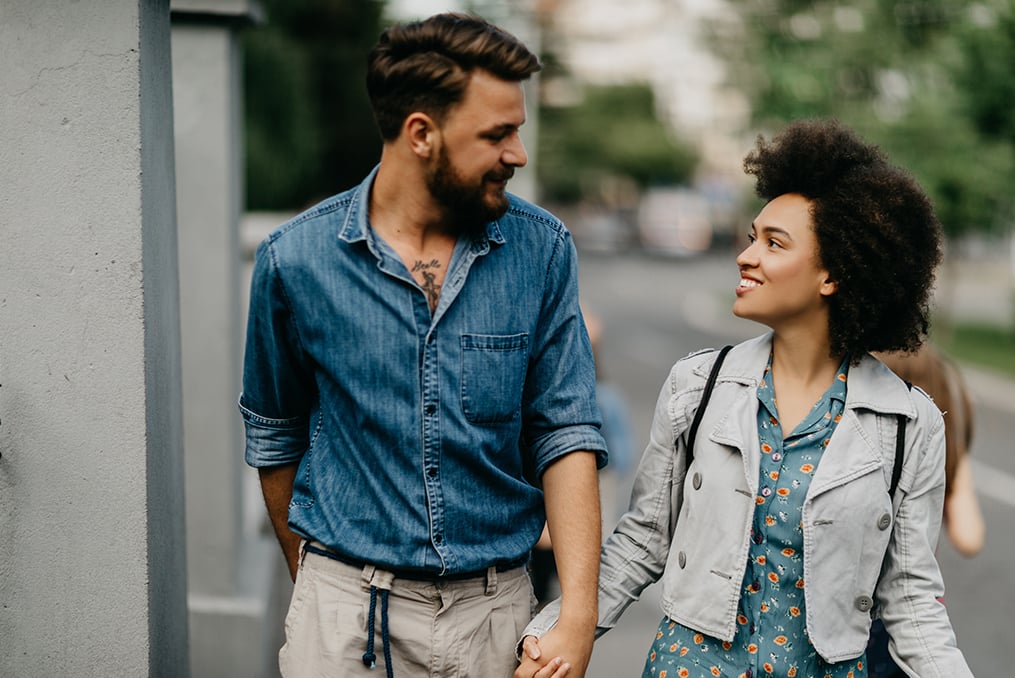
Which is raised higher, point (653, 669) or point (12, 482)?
point (12, 482)

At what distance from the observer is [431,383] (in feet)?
8.39

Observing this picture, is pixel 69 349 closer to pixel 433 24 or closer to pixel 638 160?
pixel 433 24

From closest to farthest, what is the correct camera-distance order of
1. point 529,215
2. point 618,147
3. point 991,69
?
point 529,215 < point 991,69 < point 618,147

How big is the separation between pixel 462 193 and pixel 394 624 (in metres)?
0.93

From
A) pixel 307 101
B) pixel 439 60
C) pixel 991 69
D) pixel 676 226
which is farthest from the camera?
pixel 676 226

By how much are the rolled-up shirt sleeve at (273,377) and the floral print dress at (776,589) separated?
39.0 inches

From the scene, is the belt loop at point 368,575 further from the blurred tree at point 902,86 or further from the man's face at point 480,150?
the blurred tree at point 902,86

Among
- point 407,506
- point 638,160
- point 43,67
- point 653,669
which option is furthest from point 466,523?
point 638,160

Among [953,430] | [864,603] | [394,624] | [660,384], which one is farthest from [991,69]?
[394,624]

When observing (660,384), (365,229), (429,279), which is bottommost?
(660,384)

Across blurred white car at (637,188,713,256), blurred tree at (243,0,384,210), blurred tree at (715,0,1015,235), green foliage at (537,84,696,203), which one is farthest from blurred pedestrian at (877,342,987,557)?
green foliage at (537,84,696,203)

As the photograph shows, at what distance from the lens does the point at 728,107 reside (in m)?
26.7

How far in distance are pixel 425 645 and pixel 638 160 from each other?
93.1m

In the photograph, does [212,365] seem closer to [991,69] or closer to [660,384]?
[660,384]
